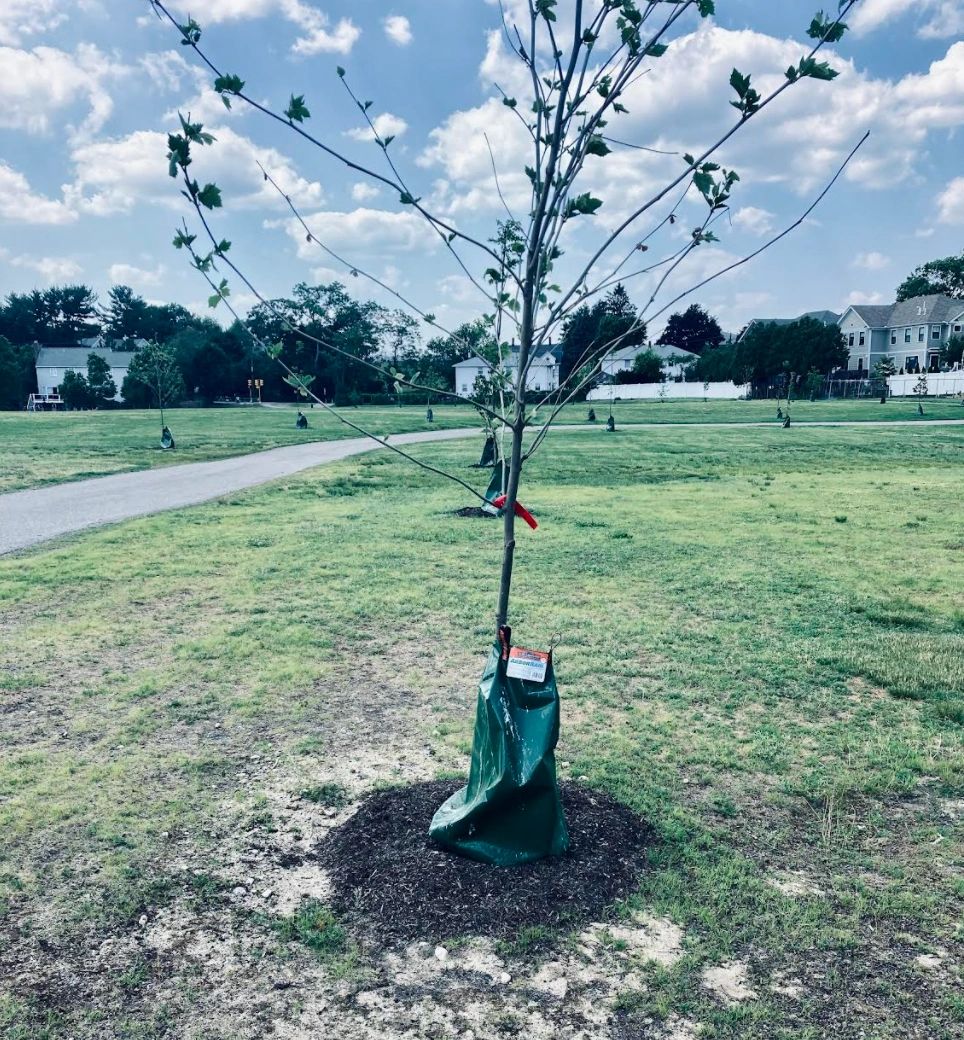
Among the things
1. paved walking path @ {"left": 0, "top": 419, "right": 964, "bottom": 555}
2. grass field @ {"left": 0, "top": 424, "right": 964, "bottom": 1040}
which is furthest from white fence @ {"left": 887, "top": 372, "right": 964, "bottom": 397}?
grass field @ {"left": 0, "top": 424, "right": 964, "bottom": 1040}

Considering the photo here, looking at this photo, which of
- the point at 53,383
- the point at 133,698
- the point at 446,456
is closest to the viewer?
the point at 133,698

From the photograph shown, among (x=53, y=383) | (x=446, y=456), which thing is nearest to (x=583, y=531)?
(x=446, y=456)

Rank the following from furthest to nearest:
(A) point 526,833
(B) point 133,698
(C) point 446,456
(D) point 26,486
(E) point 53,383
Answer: (E) point 53,383, (C) point 446,456, (D) point 26,486, (B) point 133,698, (A) point 526,833

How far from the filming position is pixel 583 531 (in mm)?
11141

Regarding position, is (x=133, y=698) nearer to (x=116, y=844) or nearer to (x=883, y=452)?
(x=116, y=844)

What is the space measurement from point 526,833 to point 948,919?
1641 millimetres

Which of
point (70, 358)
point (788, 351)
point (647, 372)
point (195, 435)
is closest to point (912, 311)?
point (788, 351)

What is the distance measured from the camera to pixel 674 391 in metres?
71.3

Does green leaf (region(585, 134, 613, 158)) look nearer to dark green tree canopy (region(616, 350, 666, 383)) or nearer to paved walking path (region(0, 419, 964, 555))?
paved walking path (region(0, 419, 964, 555))

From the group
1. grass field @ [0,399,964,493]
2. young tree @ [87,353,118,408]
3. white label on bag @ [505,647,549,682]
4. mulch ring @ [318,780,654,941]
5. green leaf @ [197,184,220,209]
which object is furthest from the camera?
young tree @ [87,353,118,408]

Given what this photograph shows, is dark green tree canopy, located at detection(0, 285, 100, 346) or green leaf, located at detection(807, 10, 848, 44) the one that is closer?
green leaf, located at detection(807, 10, 848, 44)

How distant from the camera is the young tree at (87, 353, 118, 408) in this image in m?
67.6

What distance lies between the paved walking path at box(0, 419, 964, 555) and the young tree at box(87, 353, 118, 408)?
5032cm

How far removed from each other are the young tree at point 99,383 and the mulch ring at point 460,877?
72.8 meters
